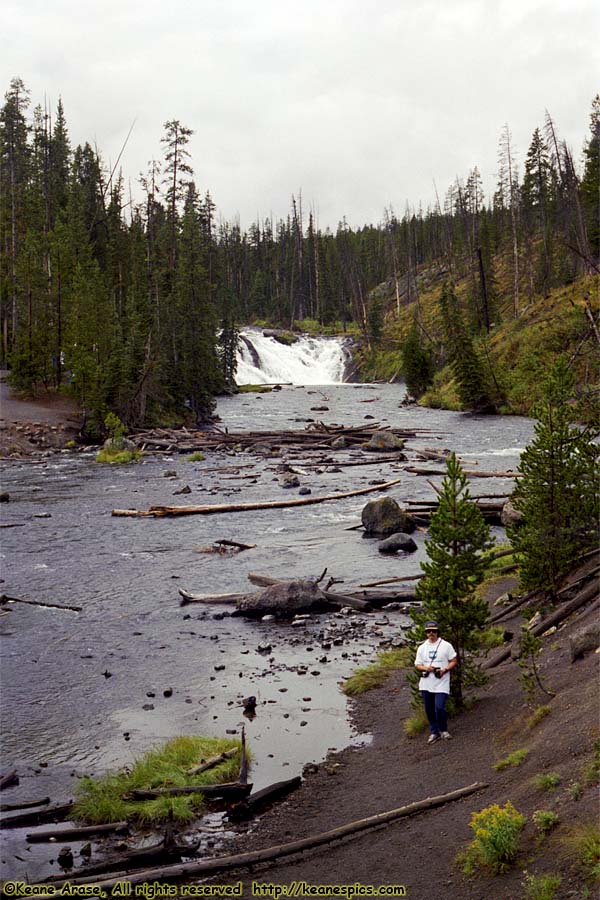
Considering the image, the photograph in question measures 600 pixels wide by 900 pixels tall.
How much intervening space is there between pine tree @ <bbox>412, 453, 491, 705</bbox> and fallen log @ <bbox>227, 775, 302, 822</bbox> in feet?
9.69

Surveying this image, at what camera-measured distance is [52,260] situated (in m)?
63.6

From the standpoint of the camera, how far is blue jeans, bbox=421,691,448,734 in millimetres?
11935

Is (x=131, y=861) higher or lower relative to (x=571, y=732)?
lower

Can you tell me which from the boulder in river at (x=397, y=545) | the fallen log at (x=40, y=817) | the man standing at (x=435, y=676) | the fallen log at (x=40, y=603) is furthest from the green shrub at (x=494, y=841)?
the boulder in river at (x=397, y=545)

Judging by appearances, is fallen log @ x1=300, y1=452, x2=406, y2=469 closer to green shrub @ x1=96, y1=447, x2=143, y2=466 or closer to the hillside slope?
the hillside slope

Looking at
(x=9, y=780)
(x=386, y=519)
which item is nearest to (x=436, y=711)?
(x=9, y=780)

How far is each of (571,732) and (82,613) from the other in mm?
12971

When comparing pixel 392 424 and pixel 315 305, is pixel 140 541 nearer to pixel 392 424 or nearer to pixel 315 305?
pixel 392 424

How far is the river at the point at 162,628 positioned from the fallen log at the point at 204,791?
2.51 feet

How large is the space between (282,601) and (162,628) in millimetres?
2844

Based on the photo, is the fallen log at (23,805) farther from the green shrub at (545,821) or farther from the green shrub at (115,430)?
the green shrub at (115,430)

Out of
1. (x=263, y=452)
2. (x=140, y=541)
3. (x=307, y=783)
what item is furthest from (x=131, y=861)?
(x=263, y=452)

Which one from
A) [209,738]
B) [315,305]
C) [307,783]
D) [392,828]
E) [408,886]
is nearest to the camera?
[408,886]

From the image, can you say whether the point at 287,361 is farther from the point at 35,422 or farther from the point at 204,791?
the point at 204,791
